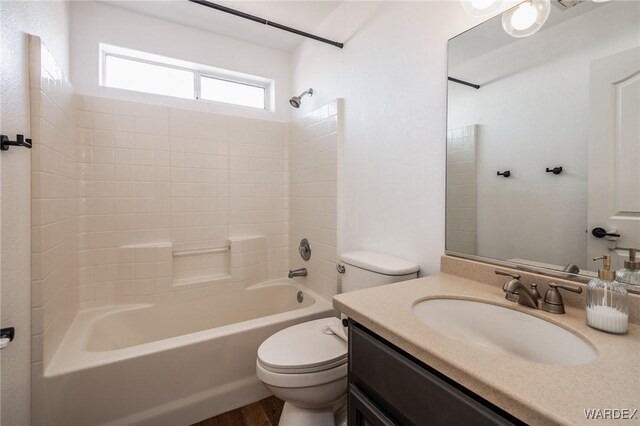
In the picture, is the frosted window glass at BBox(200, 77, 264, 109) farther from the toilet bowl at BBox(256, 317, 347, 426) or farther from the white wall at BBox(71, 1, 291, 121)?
the toilet bowl at BBox(256, 317, 347, 426)

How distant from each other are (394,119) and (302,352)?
49.8 inches

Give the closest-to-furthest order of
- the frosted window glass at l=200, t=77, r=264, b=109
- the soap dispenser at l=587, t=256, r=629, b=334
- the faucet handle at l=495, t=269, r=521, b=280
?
the soap dispenser at l=587, t=256, r=629, b=334
the faucet handle at l=495, t=269, r=521, b=280
the frosted window glass at l=200, t=77, r=264, b=109

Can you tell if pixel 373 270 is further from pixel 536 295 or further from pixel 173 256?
pixel 173 256

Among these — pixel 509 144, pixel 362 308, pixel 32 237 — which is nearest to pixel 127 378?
pixel 32 237

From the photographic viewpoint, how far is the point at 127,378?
4.42 feet

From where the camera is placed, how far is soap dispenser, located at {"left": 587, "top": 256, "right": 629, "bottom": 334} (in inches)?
26.5

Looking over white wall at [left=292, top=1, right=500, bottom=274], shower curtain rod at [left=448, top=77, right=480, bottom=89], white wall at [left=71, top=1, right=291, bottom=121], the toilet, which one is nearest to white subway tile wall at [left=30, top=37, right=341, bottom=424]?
white wall at [left=71, top=1, right=291, bottom=121]

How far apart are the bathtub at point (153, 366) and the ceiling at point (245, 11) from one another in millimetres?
2011

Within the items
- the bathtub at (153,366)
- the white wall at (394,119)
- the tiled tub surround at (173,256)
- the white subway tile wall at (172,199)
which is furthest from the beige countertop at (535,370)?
the white subway tile wall at (172,199)

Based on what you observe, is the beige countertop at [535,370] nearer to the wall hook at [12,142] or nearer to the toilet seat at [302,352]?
the toilet seat at [302,352]

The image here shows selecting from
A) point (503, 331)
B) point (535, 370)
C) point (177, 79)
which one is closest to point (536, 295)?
point (503, 331)

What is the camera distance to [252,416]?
61.7 inches

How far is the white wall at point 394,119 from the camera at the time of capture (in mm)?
1312

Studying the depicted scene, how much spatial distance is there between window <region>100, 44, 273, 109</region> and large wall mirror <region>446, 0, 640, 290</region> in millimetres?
1896
